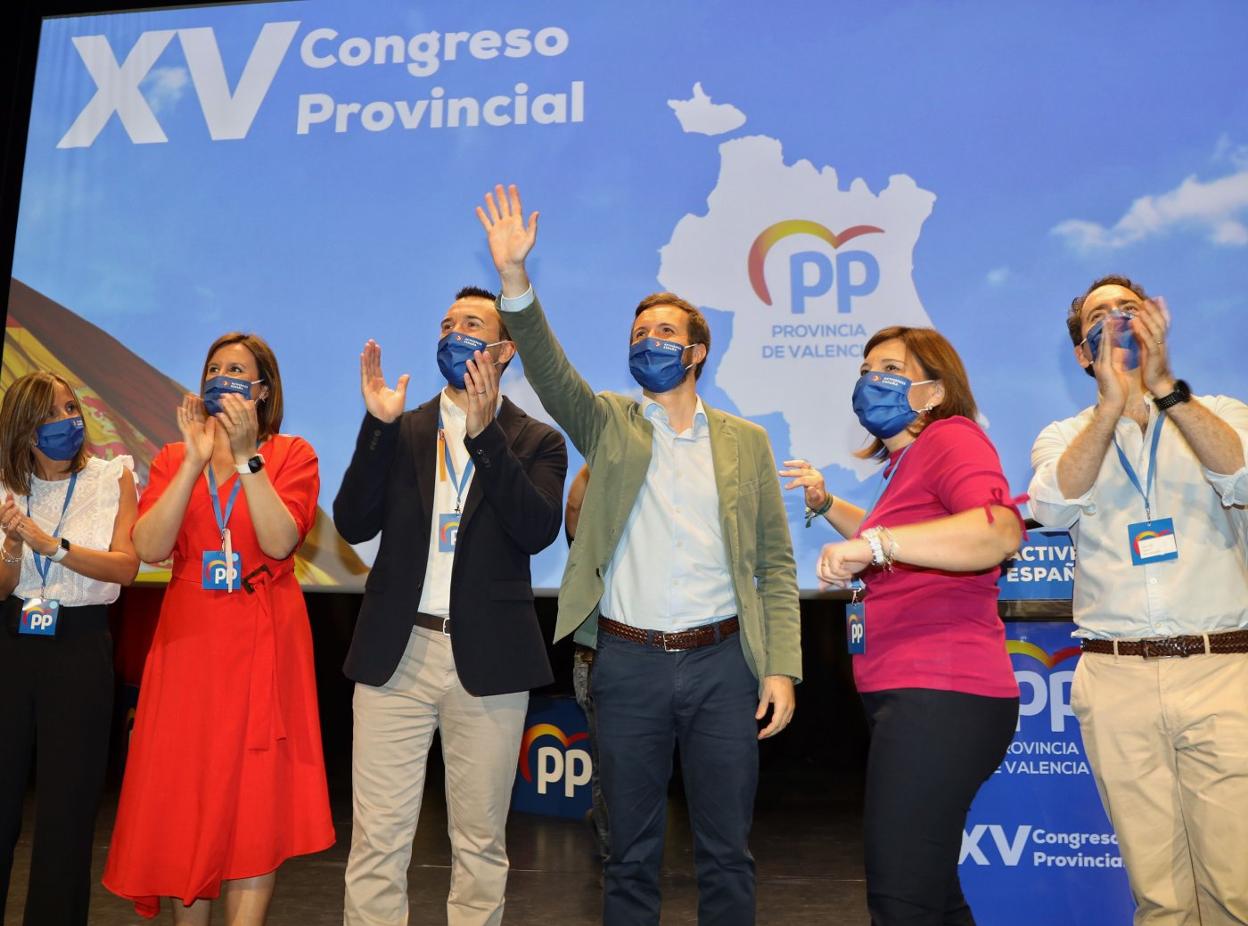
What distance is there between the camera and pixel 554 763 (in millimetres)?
4977

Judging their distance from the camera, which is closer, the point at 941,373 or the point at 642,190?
the point at 941,373

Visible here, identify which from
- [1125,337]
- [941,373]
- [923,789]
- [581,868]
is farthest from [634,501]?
[581,868]

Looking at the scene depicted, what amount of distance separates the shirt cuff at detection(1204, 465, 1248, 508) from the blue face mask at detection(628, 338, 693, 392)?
1166 mm

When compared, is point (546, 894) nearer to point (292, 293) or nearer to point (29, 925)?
point (29, 925)

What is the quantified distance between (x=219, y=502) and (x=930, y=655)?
174 centimetres

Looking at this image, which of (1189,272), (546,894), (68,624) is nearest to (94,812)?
(68,624)

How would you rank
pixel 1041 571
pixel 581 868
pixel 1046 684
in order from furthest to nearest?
pixel 581 868 < pixel 1041 571 < pixel 1046 684

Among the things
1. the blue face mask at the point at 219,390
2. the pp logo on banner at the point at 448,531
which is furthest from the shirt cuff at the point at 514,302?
the blue face mask at the point at 219,390

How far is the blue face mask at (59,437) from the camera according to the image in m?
2.85

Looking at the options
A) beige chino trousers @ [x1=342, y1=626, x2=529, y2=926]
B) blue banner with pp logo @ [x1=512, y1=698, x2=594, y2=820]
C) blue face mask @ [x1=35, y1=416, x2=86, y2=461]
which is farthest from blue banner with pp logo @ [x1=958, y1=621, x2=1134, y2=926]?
blue face mask @ [x1=35, y1=416, x2=86, y2=461]

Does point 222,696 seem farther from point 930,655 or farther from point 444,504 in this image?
point 930,655

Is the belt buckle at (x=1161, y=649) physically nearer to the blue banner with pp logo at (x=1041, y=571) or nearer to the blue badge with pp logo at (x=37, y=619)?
the blue banner with pp logo at (x=1041, y=571)

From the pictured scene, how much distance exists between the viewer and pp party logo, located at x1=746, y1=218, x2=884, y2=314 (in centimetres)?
435

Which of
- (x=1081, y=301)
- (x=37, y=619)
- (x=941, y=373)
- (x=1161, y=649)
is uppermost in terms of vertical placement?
(x=1081, y=301)
